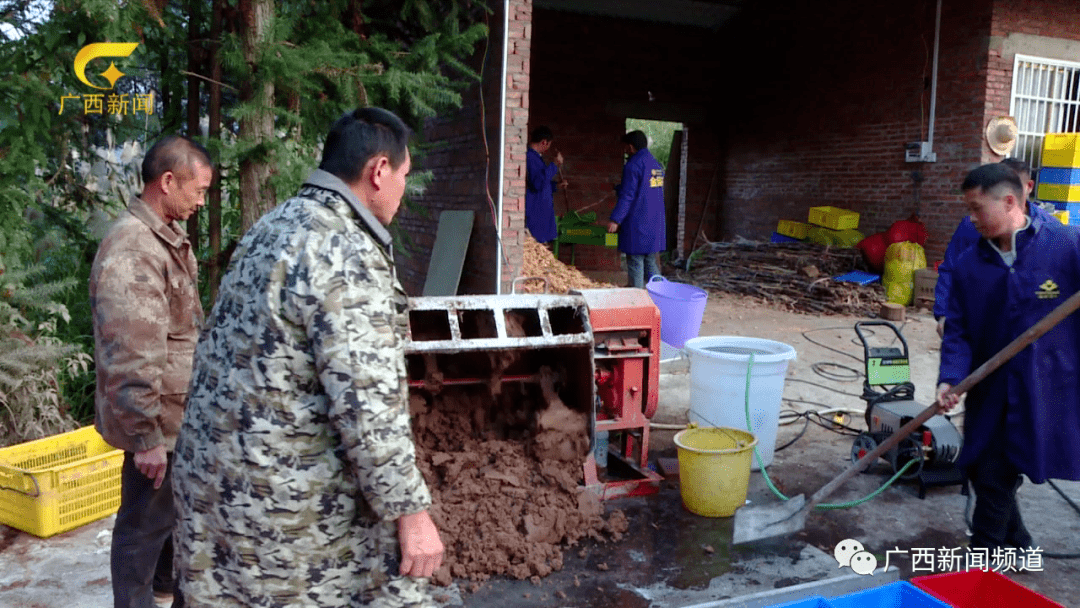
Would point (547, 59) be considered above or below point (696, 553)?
above

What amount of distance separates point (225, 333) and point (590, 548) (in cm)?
259

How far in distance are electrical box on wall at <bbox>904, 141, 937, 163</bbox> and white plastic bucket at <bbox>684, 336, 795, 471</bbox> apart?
8.10 metres

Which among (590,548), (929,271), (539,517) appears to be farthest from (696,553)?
(929,271)

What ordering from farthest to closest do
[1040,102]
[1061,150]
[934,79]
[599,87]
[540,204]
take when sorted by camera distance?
[599,87], [934,79], [1040,102], [1061,150], [540,204]

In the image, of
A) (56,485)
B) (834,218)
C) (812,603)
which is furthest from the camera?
(834,218)

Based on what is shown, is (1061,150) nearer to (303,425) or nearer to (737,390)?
(737,390)

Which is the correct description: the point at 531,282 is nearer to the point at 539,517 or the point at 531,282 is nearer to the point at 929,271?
the point at 539,517

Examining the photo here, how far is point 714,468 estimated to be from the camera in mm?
4320

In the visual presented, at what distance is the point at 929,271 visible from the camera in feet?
36.9

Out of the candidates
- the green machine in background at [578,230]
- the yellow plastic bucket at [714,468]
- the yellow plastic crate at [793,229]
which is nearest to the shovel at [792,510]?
the yellow plastic bucket at [714,468]

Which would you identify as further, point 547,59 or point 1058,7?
point 547,59

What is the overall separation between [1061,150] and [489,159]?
832 centimetres

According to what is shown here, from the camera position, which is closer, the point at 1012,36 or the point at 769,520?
the point at 769,520

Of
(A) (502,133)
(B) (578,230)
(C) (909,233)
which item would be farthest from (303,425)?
(B) (578,230)
